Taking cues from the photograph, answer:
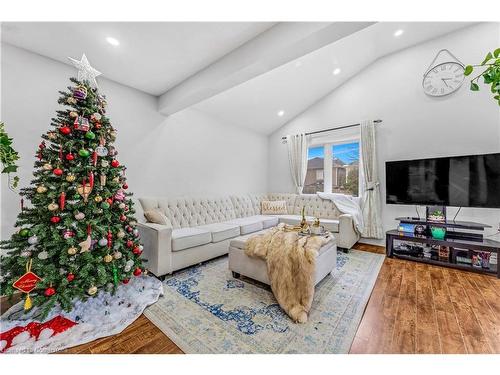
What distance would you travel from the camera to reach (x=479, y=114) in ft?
10.2

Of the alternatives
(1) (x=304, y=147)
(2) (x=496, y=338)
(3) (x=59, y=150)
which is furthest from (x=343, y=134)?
(3) (x=59, y=150)

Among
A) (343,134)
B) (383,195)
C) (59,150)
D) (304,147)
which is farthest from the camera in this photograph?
(304,147)

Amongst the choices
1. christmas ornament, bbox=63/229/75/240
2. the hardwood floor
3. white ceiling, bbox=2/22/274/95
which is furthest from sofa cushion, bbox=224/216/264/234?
white ceiling, bbox=2/22/274/95

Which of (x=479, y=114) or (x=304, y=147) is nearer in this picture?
(x=479, y=114)

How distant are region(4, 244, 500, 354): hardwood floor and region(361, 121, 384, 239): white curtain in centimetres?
138

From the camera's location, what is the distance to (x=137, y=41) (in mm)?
2242

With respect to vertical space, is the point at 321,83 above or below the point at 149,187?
above

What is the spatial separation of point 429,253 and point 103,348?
4.04 meters

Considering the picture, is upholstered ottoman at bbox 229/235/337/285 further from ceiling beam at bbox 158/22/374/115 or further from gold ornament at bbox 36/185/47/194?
ceiling beam at bbox 158/22/374/115

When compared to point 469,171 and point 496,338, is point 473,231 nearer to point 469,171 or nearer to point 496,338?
point 469,171

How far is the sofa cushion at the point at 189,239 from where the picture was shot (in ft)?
8.32

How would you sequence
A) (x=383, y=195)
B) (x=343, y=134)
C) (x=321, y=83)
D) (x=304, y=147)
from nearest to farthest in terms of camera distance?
(x=383, y=195) < (x=321, y=83) < (x=343, y=134) < (x=304, y=147)

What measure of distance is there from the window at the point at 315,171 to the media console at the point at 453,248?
6.38 ft

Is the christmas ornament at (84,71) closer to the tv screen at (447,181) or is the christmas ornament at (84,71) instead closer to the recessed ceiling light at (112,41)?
the recessed ceiling light at (112,41)
